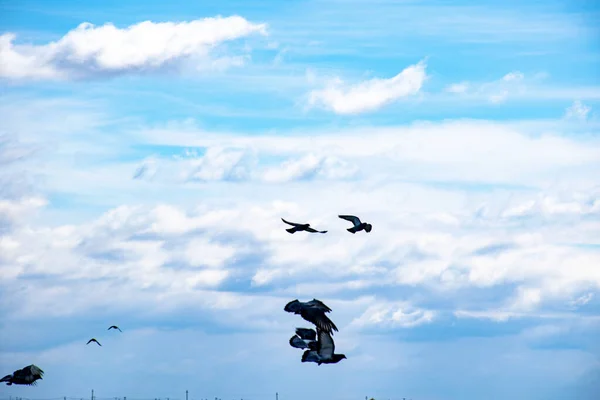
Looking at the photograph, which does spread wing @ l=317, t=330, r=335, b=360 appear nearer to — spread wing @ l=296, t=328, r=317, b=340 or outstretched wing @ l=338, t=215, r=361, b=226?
spread wing @ l=296, t=328, r=317, b=340

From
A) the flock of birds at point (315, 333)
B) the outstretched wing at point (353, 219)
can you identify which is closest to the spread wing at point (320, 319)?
the flock of birds at point (315, 333)

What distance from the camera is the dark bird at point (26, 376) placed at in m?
138

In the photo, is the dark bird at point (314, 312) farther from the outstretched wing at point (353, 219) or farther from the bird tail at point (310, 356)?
the outstretched wing at point (353, 219)

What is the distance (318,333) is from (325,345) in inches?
49.8

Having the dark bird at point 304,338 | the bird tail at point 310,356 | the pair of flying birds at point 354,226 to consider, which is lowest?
the bird tail at point 310,356

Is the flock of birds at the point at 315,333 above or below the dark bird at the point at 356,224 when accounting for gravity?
below

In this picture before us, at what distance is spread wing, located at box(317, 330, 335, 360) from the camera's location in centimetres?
→ 12888

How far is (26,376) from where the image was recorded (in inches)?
5463

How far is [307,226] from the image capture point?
13425cm

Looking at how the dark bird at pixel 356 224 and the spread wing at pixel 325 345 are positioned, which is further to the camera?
the dark bird at pixel 356 224

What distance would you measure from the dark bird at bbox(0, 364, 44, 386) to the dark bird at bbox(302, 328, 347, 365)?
2688 centimetres

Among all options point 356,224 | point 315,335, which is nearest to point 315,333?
point 315,335

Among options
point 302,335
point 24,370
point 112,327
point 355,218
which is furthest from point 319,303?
point 112,327

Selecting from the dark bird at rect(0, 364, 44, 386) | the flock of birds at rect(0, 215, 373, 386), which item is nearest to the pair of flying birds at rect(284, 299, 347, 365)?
the flock of birds at rect(0, 215, 373, 386)
